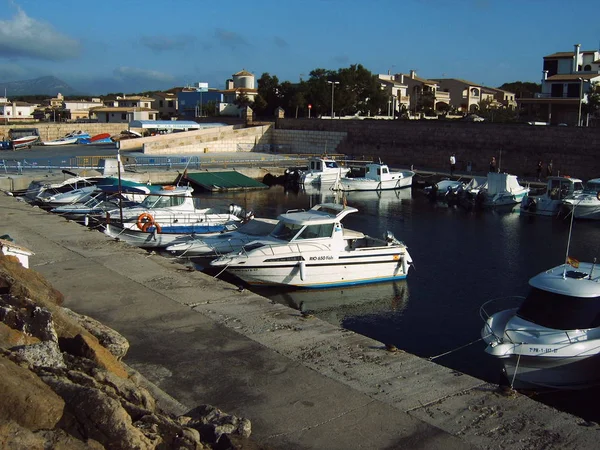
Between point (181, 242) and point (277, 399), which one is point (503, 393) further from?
point (181, 242)

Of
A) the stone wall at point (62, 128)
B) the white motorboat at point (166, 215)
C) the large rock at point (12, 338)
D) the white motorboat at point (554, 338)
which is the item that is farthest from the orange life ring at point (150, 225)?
the stone wall at point (62, 128)

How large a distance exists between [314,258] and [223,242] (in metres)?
3.65

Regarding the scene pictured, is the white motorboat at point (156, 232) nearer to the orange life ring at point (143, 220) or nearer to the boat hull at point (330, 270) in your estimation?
the orange life ring at point (143, 220)

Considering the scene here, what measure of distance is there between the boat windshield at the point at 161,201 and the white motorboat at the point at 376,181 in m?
17.7

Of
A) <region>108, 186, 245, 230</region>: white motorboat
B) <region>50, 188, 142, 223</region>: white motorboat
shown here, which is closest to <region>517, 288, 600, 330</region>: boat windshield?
<region>108, 186, 245, 230</region>: white motorboat

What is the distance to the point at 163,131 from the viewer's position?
2766 inches

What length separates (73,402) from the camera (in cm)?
535

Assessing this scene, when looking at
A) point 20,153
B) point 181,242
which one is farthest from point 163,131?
point 181,242

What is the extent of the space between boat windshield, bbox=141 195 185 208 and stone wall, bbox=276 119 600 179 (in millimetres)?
27485

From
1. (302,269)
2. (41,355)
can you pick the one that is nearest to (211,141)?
(302,269)

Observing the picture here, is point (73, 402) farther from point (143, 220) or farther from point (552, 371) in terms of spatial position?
point (143, 220)

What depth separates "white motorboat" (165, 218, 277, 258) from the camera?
20.6 meters

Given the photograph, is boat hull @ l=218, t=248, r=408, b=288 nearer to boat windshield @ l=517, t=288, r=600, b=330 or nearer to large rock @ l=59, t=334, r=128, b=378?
boat windshield @ l=517, t=288, r=600, b=330

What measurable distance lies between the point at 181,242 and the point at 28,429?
56.6ft
